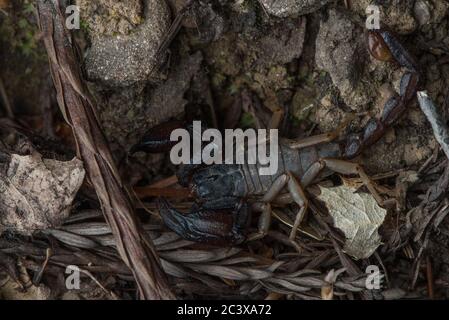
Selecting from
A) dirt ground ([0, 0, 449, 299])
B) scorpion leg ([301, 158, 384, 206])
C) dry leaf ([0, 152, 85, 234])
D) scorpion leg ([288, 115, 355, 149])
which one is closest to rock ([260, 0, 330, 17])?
dirt ground ([0, 0, 449, 299])

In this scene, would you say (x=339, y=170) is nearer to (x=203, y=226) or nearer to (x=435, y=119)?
(x=435, y=119)

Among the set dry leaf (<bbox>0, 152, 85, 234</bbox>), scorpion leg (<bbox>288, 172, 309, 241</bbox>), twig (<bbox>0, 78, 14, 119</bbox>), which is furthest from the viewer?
twig (<bbox>0, 78, 14, 119</bbox>)

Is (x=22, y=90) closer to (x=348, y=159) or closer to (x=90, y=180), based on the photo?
(x=90, y=180)

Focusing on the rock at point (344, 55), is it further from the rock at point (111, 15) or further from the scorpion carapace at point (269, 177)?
the rock at point (111, 15)

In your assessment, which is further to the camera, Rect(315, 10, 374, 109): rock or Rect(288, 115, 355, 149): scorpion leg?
Rect(288, 115, 355, 149): scorpion leg

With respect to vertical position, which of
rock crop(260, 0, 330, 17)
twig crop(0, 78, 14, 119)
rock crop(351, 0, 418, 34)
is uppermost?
rock crop(260, 0, 330, 17)

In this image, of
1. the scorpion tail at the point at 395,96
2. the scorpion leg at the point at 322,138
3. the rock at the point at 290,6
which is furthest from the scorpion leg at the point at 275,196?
the rock at the point at 290,6

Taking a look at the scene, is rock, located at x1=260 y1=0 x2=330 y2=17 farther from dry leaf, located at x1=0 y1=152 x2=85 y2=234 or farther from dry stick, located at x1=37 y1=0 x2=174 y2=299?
dry leaf, located at x1=0 y1=152 x2=85 y2=234
